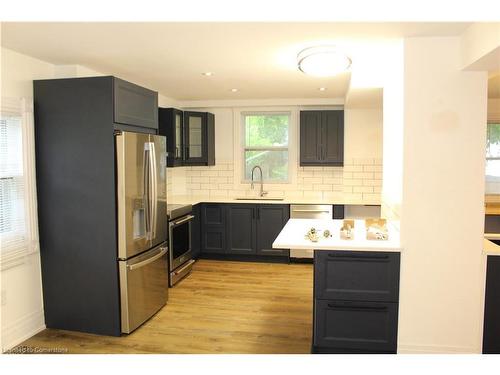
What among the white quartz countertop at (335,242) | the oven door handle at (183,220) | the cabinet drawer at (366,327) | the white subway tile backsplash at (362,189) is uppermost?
the white subway tile backsplash at (362,189)

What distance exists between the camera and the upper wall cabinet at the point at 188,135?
16.8 ft

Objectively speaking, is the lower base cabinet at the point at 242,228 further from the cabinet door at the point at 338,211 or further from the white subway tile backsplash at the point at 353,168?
the white subway tile backsplash at the point at 353,168

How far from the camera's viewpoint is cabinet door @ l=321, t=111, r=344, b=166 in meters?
5.54

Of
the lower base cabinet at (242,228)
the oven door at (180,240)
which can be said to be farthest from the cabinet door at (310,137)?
the oven door at (180,240)

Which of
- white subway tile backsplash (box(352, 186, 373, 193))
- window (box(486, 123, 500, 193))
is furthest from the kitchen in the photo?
window (box(486, 123, 500, 193))

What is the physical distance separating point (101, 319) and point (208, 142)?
3204 millimetres

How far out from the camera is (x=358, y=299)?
2.78m

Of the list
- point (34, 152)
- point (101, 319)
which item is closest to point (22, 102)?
point (34, 152)

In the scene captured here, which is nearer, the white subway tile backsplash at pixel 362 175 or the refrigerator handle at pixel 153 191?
the refrigerator handle at pixel 153 191

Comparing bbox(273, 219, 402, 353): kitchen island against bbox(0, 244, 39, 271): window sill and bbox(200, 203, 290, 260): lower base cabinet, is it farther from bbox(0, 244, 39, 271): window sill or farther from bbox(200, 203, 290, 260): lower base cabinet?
bbox(200, 203, 290, 260): lower base cabinet

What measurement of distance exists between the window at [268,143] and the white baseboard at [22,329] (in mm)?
3539
